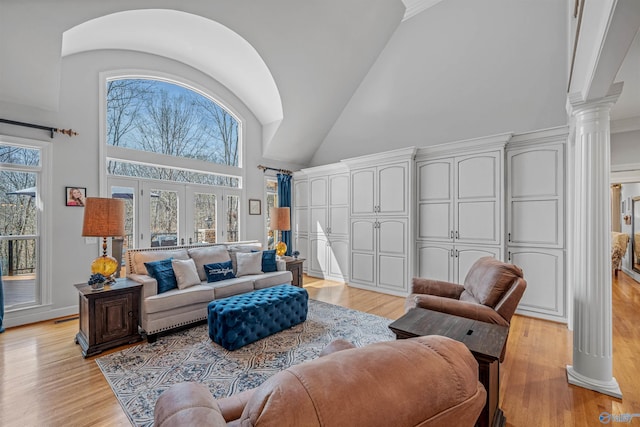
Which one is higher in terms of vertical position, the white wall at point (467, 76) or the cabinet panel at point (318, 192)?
the white wall at point (467, 76)

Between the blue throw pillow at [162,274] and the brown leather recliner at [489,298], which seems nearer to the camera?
the brown leather recliner at [489,298]

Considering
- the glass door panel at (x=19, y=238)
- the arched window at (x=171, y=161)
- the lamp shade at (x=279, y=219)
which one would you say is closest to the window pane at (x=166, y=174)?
the arched window at (x=171, y=161)

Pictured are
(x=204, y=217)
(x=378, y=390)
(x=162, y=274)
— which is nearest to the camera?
(x=378, y=390)

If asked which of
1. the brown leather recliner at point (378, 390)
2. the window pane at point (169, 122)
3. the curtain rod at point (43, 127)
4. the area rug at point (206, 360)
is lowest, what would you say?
the area rug at point (206, 360)

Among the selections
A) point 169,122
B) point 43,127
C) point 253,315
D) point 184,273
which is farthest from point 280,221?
point 43,127

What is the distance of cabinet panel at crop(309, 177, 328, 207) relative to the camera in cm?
605

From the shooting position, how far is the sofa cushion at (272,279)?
3.91 metres

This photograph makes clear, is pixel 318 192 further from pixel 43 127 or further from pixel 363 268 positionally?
pixel 43 127

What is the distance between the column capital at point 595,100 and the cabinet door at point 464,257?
226 cm

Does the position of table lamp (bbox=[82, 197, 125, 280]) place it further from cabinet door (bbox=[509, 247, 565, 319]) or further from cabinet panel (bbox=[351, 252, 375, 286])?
cabinet door (bbox=[509, 247, 565, 319])

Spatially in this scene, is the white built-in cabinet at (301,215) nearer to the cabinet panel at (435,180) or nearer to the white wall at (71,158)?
the cabinet panel at (435,180)

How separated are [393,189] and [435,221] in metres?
0.87

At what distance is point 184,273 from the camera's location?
3.40 metres

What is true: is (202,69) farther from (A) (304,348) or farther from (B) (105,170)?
(A) (304,348)
